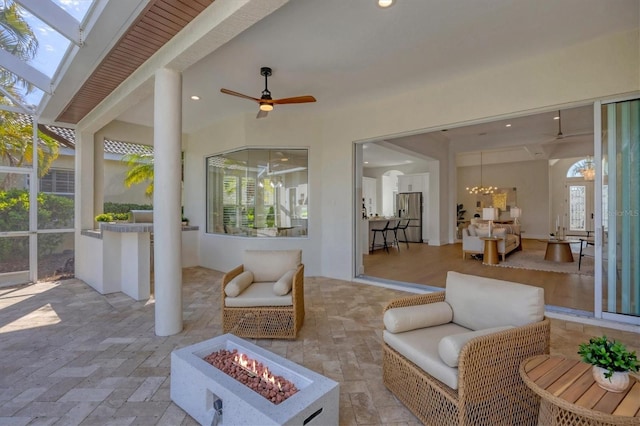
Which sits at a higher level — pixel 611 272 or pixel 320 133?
pixel 320 133

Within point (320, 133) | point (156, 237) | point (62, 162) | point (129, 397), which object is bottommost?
point (129, 397)

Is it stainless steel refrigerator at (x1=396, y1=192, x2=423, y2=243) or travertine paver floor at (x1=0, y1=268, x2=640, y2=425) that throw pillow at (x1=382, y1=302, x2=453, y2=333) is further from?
stainless steel refrigerator at (x1=396, y1=192, x2=423, y2=243)

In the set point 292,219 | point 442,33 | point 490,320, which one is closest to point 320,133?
point 292,219

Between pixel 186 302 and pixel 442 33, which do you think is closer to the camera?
pixel 442 33

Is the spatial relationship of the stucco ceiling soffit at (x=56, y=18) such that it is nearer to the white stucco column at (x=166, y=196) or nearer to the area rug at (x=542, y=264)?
the white stucco column at (x=166, y=196)

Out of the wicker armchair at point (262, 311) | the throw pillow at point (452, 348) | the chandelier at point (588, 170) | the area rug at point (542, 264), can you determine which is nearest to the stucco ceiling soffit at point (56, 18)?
the wicker armchair at point (262, 311)

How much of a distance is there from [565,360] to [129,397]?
269 centimetres

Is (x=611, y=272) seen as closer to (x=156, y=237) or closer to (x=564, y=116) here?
(x=564, y=116)

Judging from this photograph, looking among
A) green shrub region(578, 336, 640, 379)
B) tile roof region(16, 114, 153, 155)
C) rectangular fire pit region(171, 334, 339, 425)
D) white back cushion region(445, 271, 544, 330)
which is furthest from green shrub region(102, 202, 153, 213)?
green shrub region(578, 336, 640, 379)

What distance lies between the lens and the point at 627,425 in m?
1.20

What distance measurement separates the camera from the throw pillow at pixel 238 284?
2.96 meters

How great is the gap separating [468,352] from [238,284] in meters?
2.18

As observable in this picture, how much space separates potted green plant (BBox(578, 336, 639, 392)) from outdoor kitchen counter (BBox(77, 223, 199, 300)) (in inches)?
166

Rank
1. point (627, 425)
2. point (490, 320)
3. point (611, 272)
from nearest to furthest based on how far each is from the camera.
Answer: point (627, 425) → point (490, 320) → point (611, 272)
